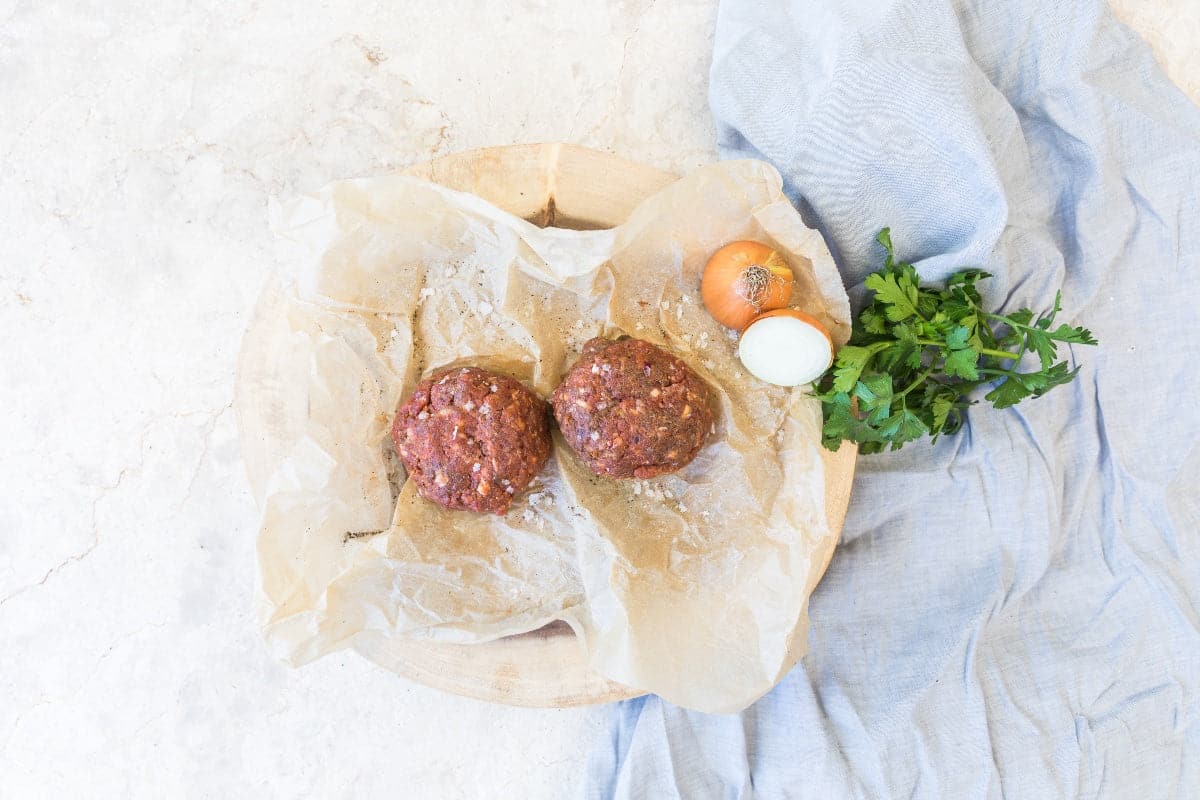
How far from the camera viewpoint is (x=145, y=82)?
93.4 inches

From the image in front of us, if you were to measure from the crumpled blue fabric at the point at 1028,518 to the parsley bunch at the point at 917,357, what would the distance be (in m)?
0.13

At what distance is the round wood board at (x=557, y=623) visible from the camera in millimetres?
1938

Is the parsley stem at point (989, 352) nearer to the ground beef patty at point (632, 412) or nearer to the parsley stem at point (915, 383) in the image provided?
the parsley stem at point (915, 383)

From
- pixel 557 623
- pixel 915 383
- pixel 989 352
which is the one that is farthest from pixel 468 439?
pixel 989 352

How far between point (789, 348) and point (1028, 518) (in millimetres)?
926

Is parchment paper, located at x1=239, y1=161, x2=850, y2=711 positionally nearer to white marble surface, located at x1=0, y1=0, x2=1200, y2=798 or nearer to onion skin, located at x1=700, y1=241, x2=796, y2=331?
onion skin, located at x1=700, y1=241, x2=796, y2=331

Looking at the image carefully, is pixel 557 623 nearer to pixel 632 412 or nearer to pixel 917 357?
pixel 632 412

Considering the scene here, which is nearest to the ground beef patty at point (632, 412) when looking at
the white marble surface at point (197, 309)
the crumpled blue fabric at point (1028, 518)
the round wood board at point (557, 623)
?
the round wood board at point (557, 623)

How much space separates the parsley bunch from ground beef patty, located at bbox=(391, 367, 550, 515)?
0.76 m

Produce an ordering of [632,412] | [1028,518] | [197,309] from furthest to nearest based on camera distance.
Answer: [197,309] < [1028,518] < [632,412]

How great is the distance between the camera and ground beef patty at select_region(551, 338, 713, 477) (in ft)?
6.07

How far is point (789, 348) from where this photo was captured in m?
1.91

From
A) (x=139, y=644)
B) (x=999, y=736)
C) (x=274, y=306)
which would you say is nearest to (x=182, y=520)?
(x=139, y=644)

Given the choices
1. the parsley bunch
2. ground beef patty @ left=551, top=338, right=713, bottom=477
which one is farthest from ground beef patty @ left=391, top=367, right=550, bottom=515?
the parsley bunch
